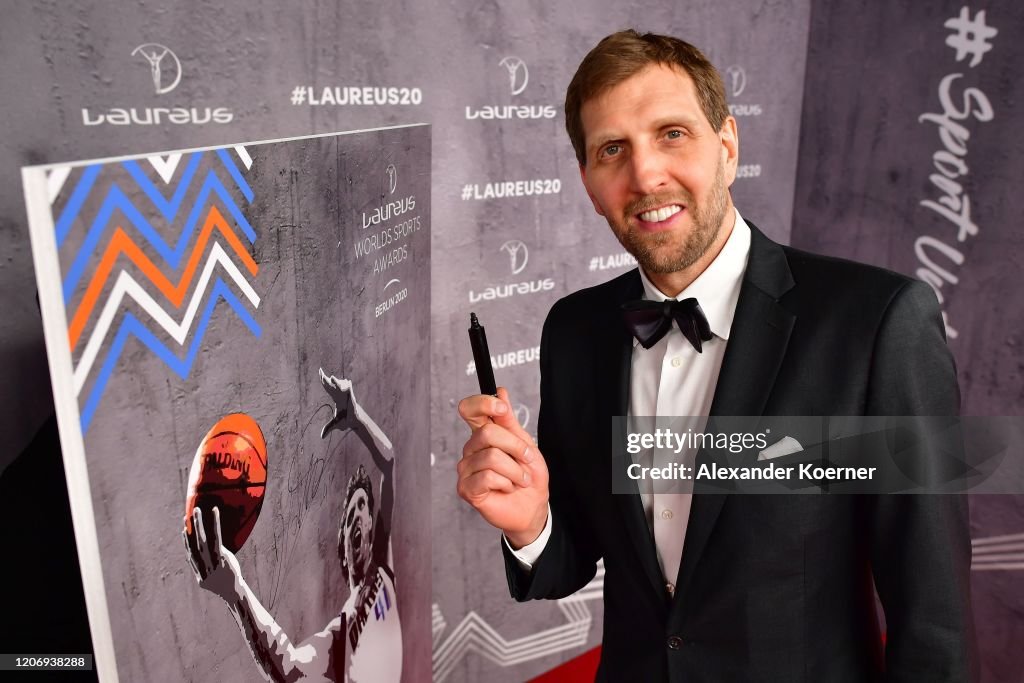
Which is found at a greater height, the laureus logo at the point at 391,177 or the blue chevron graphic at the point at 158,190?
the laureus logo at the point at 391,177

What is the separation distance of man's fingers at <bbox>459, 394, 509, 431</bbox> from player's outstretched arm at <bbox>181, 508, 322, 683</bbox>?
378 millimetres

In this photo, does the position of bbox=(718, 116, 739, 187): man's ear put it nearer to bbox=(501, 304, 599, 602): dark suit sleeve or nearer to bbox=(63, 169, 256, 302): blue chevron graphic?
bbox=(501, 304, 599, 602): dark suit sleeve

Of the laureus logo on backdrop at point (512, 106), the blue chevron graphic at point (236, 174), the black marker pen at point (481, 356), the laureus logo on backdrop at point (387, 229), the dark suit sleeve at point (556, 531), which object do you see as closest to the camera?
the blue chevron graphic at point (236, 174)

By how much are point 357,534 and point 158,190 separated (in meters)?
0.74

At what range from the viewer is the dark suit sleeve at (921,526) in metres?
1.14

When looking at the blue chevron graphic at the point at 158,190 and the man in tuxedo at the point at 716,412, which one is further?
the man in tuxedo at the point at 716,412

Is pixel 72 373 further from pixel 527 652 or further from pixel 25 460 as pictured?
pixel 527 652

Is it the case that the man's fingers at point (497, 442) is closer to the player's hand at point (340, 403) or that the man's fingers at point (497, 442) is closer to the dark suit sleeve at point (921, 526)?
the player's hand at point (340, 403)

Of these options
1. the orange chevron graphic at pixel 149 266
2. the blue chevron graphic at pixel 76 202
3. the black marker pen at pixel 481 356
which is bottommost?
the black marker pen at pixel 481 356

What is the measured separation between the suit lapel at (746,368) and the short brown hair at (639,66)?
38cm

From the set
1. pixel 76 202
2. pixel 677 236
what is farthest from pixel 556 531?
pixel 76 202

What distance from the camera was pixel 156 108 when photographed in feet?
5.38

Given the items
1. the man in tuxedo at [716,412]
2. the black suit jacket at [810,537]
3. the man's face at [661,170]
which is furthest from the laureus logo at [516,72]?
the black suit jacket at [810,537]

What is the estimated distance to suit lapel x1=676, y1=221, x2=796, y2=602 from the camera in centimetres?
121
